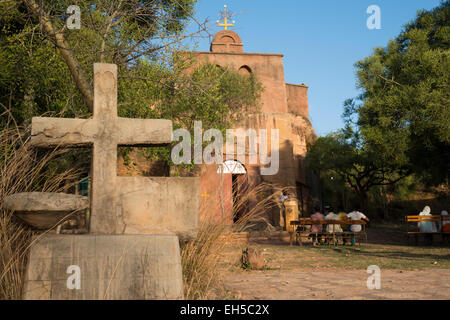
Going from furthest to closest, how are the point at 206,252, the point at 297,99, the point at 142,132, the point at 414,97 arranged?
the point at 297,99 < the point at 414,97 < the point at 206,252 < the point at 142,132

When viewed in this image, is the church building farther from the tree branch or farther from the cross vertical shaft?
the cross vertical shaft

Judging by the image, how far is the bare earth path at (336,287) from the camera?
390cm

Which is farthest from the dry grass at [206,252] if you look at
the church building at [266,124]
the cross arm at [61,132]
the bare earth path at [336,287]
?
the church building at [266,124]

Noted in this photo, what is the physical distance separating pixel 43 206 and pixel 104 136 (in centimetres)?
84

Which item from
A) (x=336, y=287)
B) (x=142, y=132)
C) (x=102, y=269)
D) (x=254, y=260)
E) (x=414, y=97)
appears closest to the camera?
(x=102, y=269)

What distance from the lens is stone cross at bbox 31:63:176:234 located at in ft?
11.7

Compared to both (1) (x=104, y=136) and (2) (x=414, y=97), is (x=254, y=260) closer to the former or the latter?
(1) (x=104, y=136)

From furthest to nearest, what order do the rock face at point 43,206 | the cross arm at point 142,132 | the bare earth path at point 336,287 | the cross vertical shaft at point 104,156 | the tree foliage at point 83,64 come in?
1. the tree foliage at point 83,64
2. the bare earth path at point 336,287
3. the cross arm at point 142,132
4. the cross vertical shaft at point 104,156
5. the rock face at point 43,206

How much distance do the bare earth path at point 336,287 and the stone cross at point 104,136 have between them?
1.51 m

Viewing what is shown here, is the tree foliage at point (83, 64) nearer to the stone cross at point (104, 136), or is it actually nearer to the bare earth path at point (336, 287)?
the stone cross at point (104, 136)

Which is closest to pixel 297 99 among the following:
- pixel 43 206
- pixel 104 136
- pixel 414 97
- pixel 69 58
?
pixel 414 97

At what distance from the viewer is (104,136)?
3740 mm

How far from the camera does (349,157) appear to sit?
2398 cm

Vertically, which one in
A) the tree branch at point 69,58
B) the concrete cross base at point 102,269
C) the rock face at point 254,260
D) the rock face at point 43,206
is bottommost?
the rock face at point 254,260
